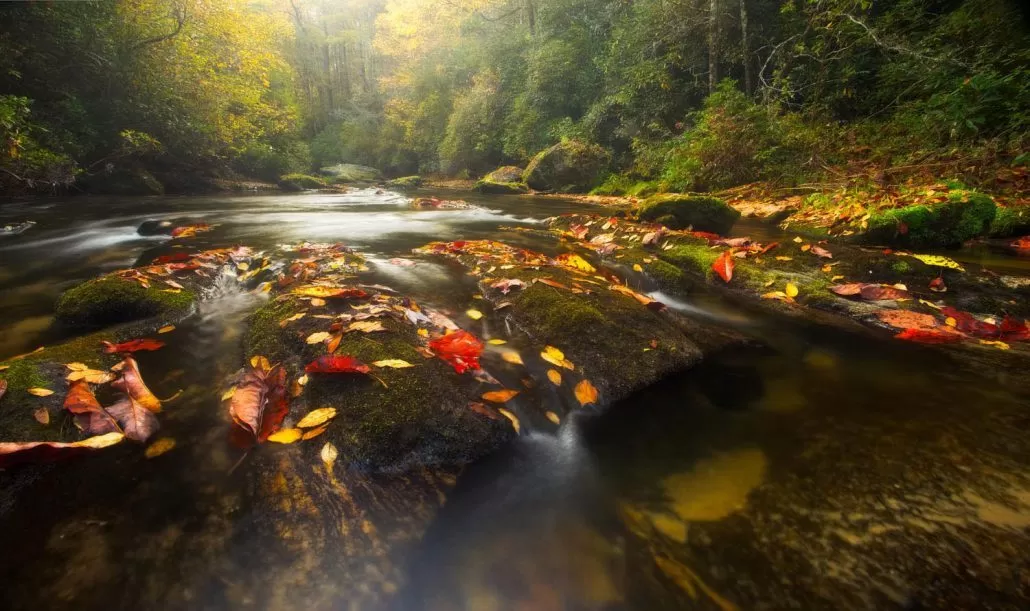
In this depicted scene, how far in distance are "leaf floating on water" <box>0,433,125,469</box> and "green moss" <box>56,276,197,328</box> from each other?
5.30ft

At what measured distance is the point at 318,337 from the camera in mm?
2486

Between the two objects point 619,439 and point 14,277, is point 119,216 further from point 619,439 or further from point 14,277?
point 619,439

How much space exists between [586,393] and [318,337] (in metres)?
1.59

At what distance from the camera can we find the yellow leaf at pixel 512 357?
2594mm

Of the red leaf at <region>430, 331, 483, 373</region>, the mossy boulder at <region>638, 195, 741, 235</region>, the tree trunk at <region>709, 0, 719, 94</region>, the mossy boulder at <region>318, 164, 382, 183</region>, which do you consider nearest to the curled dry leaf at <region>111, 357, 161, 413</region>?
the red leaf at <region>430, 331, 483, 373</region>

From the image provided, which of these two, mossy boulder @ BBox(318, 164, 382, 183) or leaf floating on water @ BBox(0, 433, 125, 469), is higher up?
mossy boulder @ BBox(318, 164, 382, 183)

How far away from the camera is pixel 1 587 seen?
1.26m

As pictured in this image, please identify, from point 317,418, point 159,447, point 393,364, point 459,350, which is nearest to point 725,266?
point 459,350

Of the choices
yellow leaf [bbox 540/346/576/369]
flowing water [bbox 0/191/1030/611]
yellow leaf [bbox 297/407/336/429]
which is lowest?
flowing water [bbox 0/191/1030/611]

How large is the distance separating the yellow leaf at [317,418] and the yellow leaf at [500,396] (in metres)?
0.73

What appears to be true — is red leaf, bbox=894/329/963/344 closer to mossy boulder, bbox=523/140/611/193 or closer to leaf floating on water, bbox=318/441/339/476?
leaf floating on water, bbox=318/441/339/476

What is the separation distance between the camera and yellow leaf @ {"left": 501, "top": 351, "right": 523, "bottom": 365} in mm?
2594

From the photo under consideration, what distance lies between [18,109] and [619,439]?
1329cm

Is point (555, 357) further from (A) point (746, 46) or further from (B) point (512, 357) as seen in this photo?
(A) point (746, 46)
